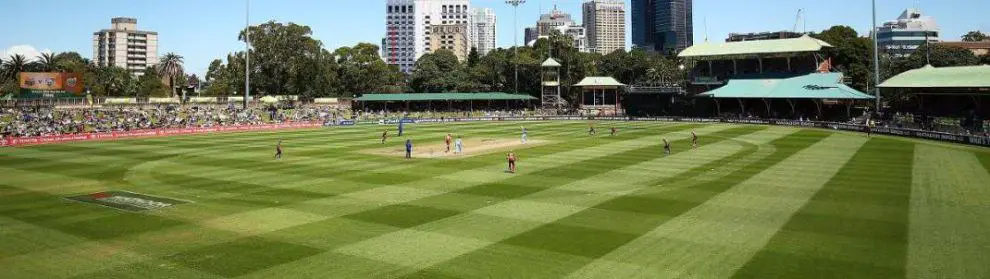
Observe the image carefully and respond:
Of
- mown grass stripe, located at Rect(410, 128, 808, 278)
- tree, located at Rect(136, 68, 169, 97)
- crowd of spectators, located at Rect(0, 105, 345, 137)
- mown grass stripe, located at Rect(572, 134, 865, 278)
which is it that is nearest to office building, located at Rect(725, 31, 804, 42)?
crowd of spectators, located at Rect(0, 105, 345, 137)

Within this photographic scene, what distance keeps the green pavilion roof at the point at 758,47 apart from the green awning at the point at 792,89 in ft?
14.1

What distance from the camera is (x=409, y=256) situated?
1673 cm

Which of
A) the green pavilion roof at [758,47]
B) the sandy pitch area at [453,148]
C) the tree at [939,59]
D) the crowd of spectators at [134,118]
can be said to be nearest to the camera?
the sandy pitch area at [453,148]

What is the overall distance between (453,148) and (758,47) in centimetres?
6647

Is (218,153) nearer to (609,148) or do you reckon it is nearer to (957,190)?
(609,148)

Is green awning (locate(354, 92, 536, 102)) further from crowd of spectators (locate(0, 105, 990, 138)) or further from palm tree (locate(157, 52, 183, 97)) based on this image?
palm tree (locate(157, 52, 183, 97))

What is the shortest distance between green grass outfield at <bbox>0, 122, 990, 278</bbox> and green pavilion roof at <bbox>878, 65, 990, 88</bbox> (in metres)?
21.6

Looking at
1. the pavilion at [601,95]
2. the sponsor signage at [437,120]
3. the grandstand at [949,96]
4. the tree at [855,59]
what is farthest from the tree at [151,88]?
the grandstand at [949,96]

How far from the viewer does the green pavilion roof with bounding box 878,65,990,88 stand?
5716 centimetres

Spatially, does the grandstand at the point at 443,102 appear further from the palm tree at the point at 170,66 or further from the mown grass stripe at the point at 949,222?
the mown grass stripe at the point at 949,222

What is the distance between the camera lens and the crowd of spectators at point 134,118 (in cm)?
6868

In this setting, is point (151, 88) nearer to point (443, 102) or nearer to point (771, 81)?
point (443, 102)

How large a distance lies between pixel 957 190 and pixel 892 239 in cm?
1205

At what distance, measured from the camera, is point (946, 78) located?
199 ft
